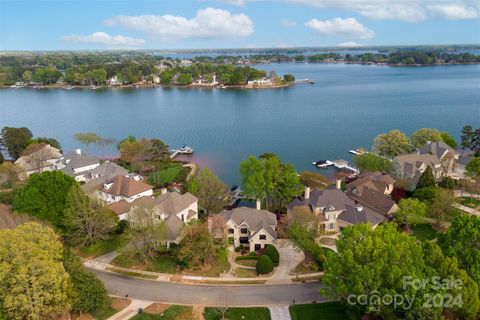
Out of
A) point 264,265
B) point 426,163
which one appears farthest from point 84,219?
point 426,163

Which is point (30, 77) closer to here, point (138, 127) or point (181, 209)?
point (138, 127)

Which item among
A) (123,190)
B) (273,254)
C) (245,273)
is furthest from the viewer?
(123,190)

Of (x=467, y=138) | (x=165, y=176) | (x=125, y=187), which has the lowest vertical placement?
(x=165, y=176)

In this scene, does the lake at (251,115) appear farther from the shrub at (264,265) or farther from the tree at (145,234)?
the shrub at (264,265)

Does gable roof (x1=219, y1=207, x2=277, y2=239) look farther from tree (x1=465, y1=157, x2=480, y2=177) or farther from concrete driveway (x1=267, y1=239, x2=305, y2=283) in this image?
tree (x1=465, y1=157, x2=480, y2=177)

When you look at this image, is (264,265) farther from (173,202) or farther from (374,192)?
(374,192)

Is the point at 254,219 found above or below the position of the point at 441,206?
below
